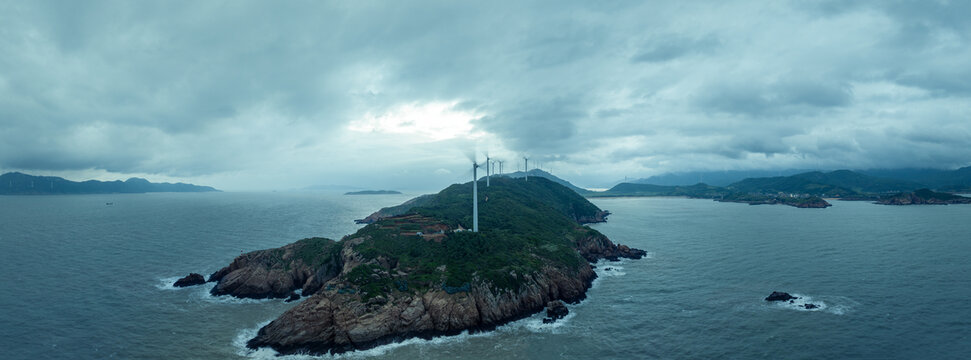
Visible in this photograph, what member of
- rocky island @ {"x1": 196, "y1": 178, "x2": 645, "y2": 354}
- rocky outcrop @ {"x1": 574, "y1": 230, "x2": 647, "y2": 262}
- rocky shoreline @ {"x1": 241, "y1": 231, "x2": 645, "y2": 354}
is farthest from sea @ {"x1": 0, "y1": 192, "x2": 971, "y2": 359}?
rocky outcrop @ {"x1": 574, "y1": 230, "x2": 647, "y2": 262}

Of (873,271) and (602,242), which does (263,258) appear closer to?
(602,242)

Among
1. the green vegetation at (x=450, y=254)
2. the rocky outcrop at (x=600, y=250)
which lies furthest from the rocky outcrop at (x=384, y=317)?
the rocky outcrop at (x=600, y=250)

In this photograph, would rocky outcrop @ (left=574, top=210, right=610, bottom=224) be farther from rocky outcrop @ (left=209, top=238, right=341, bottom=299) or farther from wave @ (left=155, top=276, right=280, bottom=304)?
wave @ (left=155, top=276, right=280, bottom=304)

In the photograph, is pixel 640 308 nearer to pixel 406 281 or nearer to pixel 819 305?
pixel 819 305

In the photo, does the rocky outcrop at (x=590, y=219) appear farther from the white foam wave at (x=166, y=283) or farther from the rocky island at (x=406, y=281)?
the white foam wave at (x=166, y=283)

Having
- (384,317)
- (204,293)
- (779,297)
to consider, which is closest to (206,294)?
(204,293)

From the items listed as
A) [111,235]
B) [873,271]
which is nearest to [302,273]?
[111,235]
